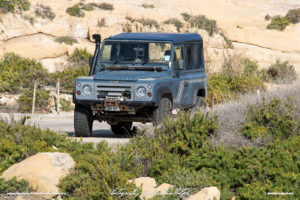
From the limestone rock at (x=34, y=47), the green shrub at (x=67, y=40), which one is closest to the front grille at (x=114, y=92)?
the limestone rock at (x=34, y=47)

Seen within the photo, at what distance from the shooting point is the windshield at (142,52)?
1291cm

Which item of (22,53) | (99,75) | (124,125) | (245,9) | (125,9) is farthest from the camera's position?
(245,9)

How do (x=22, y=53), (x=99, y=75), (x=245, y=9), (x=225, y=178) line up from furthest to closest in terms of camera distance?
(x=245, y=9) → (x=22, y=53) → (x=99, y=75) → (x=225, y=178)

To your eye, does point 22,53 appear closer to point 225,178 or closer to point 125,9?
point 125,9

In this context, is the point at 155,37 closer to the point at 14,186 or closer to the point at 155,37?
the point at 155,37

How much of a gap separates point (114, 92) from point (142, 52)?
55.3 inches

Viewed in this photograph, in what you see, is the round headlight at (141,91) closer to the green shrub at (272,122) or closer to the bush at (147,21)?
the green shrub at (272,122)

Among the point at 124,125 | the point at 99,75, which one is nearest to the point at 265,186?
the point at 99,75

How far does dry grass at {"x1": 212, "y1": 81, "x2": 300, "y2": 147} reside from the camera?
8.77 meters

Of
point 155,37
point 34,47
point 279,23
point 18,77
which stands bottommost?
point 18,77

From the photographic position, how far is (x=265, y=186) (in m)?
7.28

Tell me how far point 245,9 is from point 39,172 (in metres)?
61.8

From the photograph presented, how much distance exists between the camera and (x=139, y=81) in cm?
1181

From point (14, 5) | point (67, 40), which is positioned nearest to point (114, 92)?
point (67, 40)
